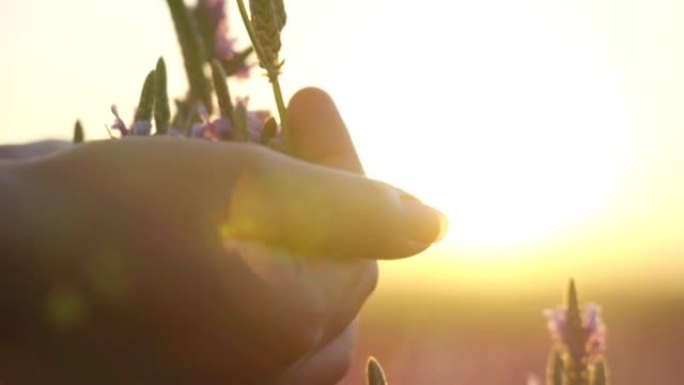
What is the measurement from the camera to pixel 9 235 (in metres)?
0.78

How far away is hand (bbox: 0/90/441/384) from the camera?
31.0 inches

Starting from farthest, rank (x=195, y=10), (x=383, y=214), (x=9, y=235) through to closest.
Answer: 1. (x=195, y=10)
2. (x=383, y=214)
3. (x=9, y=235)

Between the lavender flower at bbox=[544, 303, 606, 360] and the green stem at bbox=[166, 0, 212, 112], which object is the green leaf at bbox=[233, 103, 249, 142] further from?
the lavender flower at bbox=[544, 303, 606, 360]

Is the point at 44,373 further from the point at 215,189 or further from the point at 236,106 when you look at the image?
the point at 236,106

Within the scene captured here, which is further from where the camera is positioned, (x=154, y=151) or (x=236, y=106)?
(x=236, y=106)

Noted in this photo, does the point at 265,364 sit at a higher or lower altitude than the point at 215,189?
lower

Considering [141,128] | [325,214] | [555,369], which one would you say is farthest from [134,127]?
[555,369]

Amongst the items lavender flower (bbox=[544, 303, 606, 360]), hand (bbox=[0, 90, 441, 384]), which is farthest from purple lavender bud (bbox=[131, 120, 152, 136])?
lavender flower (bbox=[544, 303, 606, 360])

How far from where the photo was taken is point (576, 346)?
1.39 meters

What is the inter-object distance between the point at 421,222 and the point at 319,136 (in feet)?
0.55

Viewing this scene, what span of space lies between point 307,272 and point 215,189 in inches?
4.0

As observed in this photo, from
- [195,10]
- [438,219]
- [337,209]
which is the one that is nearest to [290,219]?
[337,209]

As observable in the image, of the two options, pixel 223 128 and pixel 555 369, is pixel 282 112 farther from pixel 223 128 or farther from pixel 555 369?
pixel 555 369

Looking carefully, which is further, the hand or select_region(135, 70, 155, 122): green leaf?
select_region(135, 70, 155, 122): green leaf
